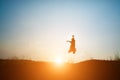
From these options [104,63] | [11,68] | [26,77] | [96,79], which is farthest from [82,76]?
[11,68]

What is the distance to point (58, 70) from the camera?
16.9 m

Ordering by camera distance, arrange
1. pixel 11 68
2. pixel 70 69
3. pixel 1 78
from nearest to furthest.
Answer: pixel 1 78, pixel 11 68, pixel 70 69

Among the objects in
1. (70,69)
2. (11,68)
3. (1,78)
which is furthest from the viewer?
(70,69)

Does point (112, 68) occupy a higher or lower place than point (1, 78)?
higher

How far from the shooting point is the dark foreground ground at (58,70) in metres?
15.6

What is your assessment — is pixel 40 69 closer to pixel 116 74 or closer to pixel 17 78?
pixel 17 78

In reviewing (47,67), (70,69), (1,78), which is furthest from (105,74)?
(1,78)

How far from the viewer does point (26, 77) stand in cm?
1540

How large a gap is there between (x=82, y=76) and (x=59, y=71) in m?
1.61

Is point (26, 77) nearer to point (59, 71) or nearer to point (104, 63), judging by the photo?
point (59, 71)

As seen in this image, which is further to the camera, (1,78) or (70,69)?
(70,69)

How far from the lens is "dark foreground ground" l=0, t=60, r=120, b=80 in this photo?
51.3 ft

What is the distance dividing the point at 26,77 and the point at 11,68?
1271mm

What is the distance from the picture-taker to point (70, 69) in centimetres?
1695
